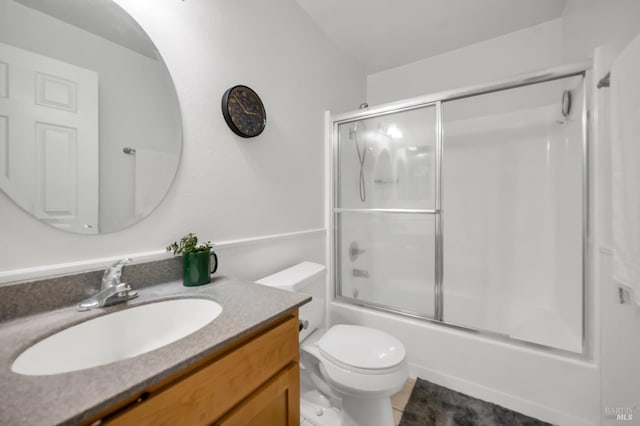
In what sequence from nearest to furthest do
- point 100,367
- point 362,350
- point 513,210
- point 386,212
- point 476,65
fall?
point 100,367 < point 362,350 < point 386,212 < point 513,210 < point 476,65

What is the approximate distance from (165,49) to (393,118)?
5.07 ft

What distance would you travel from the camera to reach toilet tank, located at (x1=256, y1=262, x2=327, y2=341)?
127cm

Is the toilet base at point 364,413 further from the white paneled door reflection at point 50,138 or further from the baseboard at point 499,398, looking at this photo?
the white paneled door reflection at point 50,138

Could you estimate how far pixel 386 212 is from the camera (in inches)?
71.9

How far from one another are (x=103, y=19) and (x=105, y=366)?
1081 millimetres

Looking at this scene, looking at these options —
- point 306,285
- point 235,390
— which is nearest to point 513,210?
point 306,285

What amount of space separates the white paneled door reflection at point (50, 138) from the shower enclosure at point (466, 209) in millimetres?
1524

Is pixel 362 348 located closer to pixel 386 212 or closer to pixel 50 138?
pixel 386 212

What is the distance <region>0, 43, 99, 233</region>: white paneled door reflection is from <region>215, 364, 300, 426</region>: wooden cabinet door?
744 millimetres

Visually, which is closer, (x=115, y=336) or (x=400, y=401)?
(x=115, y=336)

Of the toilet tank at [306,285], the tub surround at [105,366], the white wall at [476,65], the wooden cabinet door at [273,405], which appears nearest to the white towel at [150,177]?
the tub surround at [105,366]

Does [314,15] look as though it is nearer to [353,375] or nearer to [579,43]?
[579,43]

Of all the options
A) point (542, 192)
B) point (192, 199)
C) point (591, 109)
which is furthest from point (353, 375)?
point (542, 192)

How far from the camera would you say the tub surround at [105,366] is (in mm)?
367
